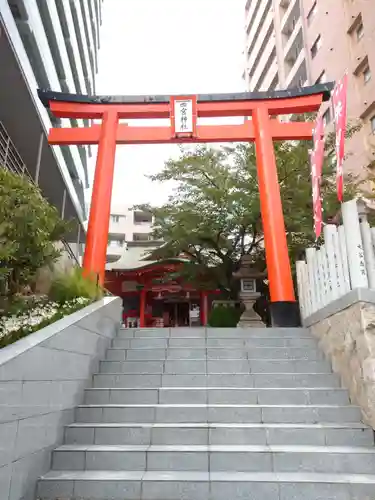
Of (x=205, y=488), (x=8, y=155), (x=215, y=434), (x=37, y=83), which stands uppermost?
(x=37, y=83)

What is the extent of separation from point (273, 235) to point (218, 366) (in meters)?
4.09

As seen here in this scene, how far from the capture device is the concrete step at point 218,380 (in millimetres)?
4469

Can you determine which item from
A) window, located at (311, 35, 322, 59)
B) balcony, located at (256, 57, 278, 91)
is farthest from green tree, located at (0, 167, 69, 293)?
balcony, located at (256, 57, 278, 91)

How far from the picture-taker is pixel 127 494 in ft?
9.55

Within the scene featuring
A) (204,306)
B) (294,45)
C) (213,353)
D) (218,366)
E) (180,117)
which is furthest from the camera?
(294,45)

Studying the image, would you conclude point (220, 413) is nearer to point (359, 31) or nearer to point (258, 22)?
point (359, 31)

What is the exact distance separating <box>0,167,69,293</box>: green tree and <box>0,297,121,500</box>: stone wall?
701 mm

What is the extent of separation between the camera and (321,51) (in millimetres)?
20359

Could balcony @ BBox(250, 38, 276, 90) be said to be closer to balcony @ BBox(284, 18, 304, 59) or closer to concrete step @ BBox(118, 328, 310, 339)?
balcony @ BBox(284, 18, 304, 59)

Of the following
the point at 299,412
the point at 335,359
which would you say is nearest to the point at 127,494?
the point at 299,412

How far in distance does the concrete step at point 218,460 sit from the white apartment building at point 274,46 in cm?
2353

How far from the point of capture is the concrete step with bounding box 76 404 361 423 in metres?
3.81

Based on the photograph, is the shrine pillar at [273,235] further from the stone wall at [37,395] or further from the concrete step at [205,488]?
the concrete step at [205,488]

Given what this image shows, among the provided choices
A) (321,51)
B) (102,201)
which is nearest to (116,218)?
(321,51)
